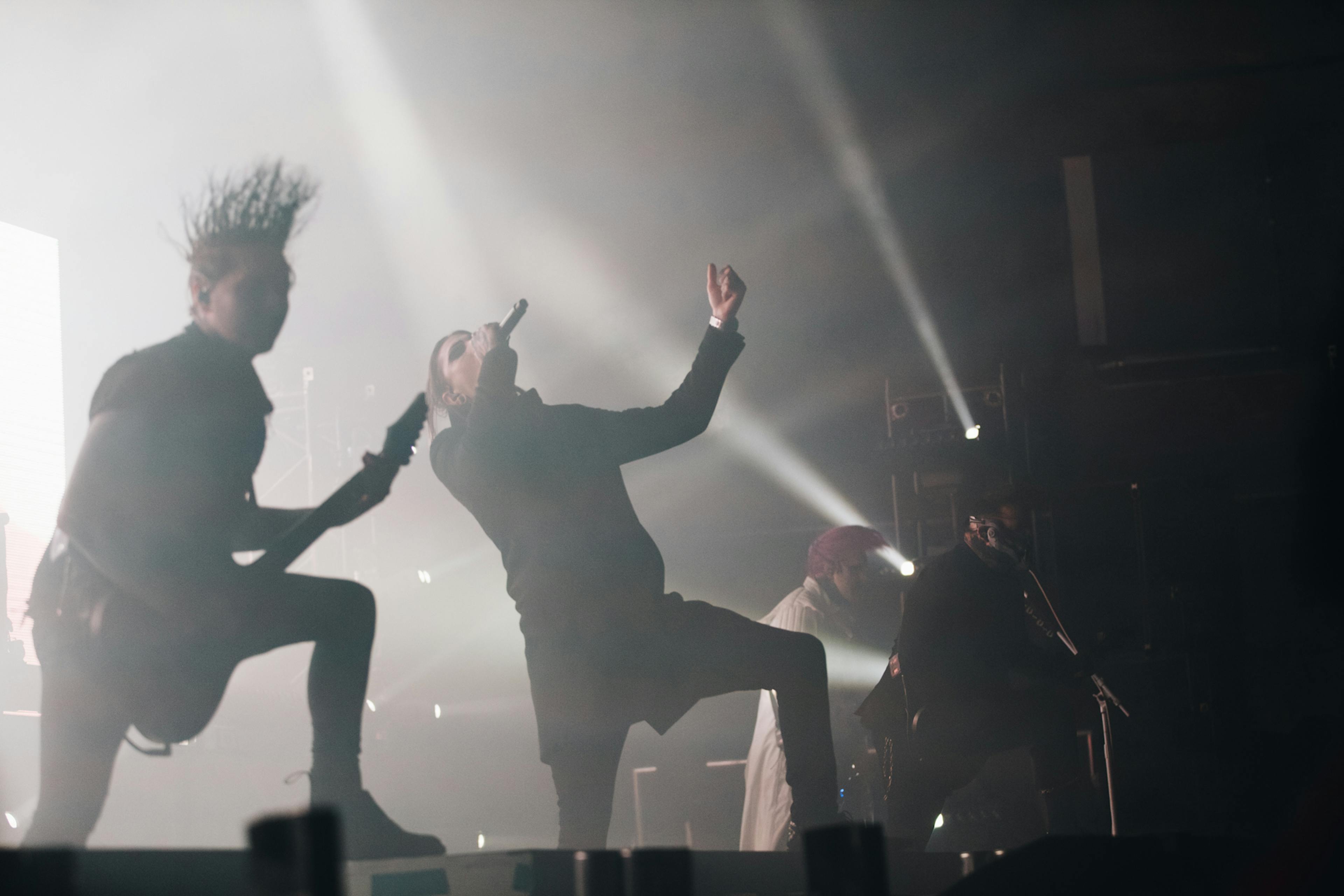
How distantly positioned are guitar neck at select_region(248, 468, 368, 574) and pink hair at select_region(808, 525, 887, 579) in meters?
1.76

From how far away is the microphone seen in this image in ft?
11.1

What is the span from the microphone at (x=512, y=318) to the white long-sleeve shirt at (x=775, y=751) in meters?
1.19

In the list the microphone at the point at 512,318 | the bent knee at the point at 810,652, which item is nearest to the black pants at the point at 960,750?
the bent knee at the point at 810,652

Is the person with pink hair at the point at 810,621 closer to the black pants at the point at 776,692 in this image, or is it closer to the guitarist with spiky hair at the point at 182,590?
the black pants at the point at 776,692

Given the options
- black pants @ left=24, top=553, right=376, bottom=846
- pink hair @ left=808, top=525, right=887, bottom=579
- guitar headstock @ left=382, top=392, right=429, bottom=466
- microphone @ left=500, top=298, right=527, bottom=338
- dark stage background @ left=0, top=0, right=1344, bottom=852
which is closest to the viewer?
black pants @ left=24, top=553, right=376, bottom=846

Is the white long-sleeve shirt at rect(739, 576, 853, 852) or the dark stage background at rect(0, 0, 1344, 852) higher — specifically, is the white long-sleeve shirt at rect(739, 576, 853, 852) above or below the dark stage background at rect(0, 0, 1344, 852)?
below

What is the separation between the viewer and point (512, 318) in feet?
11.2

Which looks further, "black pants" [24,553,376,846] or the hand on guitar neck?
the hand on guitar neck

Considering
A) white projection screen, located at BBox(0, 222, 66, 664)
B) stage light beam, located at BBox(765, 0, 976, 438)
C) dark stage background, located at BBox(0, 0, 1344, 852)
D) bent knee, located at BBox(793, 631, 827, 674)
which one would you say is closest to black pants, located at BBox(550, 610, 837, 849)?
bent knee, located at BBox(793, 631, 827, 674)

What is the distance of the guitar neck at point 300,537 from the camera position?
9.54 ft

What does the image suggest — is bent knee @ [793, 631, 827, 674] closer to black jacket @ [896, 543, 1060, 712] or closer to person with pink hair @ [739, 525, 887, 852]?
person with pink hair @ [739, 525, 887, 852]

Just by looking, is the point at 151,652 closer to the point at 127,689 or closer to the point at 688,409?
the point at 127,689

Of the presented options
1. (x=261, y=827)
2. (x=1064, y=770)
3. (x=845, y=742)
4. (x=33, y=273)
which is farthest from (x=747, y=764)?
(x=261, y=827)

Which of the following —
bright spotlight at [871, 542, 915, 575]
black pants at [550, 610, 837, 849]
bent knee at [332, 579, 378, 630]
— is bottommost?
black pants at [550, 610, 837, 849]
